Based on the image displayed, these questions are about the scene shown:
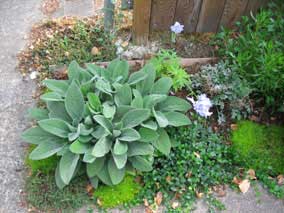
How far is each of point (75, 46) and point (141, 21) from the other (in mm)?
624

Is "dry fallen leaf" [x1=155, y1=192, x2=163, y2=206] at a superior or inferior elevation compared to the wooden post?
inferior

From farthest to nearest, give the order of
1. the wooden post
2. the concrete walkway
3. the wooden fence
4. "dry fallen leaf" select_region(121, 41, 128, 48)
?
"dry fallen leaf" select_region(121, 41, 128, 48) → the wooden fence → the wooden post → the concrete walkway

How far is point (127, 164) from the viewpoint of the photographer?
2.52 m

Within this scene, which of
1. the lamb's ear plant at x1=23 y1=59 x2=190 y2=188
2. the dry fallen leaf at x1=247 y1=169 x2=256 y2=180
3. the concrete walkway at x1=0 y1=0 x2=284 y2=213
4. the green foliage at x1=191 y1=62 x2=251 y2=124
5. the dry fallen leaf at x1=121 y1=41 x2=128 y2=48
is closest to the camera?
the lamb's ear plant at x1=23 y1=59 x2=190 y2=188

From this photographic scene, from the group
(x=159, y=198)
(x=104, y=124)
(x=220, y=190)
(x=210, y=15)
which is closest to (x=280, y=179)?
(x=220, y=190)

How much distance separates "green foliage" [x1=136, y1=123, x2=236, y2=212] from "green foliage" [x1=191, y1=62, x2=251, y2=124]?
0.28m

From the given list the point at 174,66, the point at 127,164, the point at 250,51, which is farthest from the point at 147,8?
the point at 127,164

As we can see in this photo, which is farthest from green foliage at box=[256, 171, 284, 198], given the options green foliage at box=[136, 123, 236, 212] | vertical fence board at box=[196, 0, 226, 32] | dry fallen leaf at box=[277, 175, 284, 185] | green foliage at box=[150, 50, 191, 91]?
vertical fence board at box=[196, 0, 226, 32]

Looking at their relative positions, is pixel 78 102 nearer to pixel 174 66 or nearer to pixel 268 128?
pixel 174 66

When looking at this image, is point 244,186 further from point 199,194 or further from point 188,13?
point 188,13

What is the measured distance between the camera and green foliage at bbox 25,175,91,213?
244 centimetres

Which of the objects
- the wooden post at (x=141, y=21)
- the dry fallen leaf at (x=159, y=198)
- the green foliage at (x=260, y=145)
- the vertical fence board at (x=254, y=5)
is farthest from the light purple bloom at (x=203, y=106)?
the vertical fence board at (x=254, y=5)

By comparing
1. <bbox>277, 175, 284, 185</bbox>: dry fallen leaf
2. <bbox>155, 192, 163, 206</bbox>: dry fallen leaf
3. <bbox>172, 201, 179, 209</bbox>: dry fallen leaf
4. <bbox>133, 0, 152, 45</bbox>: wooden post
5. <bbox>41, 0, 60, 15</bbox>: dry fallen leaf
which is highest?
<bbox>133, 0, 152, 45</bbox>: wooden post

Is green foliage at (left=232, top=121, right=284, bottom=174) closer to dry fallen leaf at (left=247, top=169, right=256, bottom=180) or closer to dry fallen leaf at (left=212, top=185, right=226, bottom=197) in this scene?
dry fallen leaf at (left=247, top=169, right=256, bottom=180)
